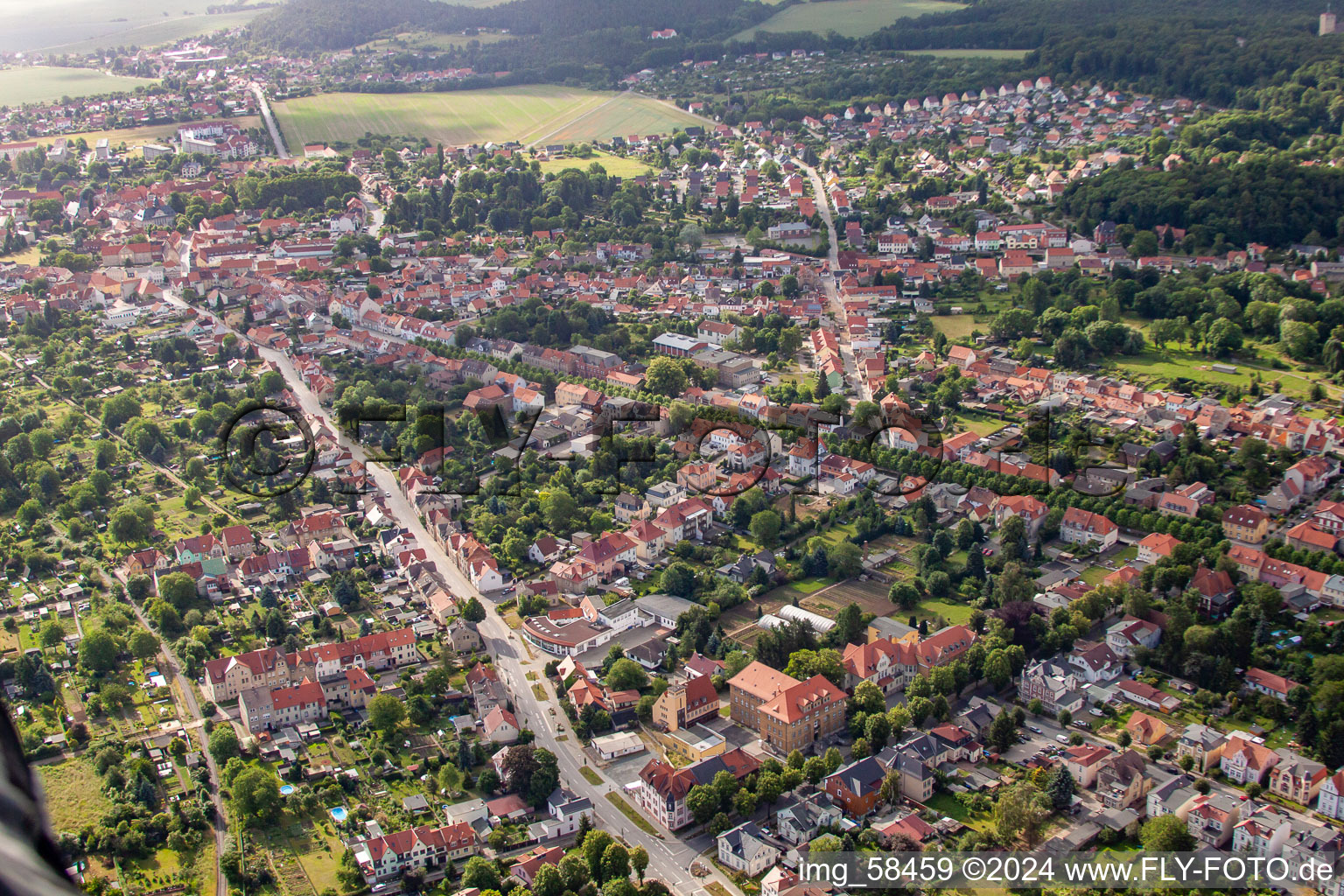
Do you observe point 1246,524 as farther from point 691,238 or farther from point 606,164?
point 606,164

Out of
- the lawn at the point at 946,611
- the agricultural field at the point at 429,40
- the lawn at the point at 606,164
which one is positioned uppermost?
the agricultural field at the point at 429,40

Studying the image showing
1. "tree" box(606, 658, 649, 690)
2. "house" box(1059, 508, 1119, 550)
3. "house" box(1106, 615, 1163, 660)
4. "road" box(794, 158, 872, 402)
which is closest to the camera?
"tree" box(606, 658, 649, 690)

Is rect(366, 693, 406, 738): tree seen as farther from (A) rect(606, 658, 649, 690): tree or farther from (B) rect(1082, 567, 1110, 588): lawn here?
(B) rect(1082, 567, 1110, 588): lawn

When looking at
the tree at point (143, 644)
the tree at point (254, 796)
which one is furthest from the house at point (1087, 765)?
the tree at point (143, 644)

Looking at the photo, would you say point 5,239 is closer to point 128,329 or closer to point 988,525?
point 128,329

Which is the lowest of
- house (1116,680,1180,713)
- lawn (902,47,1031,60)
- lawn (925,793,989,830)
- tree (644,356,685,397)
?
lawn (925,793,989,830)

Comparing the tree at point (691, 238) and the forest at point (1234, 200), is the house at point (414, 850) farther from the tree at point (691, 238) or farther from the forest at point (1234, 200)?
the forest at point (1234, 200)

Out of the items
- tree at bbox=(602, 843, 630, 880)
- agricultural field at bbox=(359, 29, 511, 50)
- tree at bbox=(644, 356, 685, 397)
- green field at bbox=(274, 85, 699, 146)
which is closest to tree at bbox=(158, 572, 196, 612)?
tree at bbox=(602, 843, 630, 880)

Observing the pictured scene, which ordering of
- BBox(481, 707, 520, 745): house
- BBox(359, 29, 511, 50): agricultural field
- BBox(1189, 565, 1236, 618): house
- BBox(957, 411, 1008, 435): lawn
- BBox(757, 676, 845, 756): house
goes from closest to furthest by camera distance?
BBox(757, 676, 845, 756): house < BBox(481, 707, 520, 745): house < BBox(1189, 565, 1236, 618): house < BBox(957, 411, 1008, 435): lawn < BBox(359, 29, 511, 50): agricultural field
